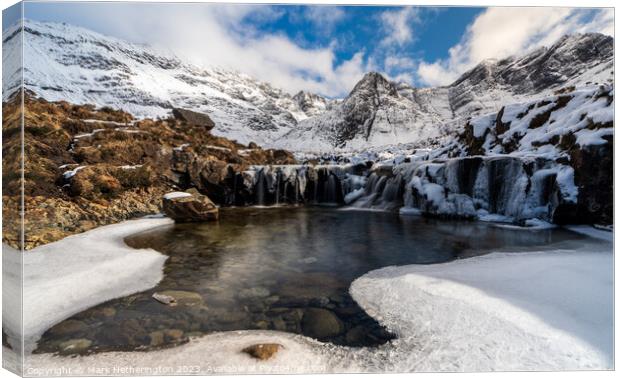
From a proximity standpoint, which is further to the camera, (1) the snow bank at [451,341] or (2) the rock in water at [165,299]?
(2) the rock in water at [165,299]

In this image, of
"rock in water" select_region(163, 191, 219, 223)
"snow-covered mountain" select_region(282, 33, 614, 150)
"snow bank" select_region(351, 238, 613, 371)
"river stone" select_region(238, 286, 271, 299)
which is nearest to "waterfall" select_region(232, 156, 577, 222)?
"snow bank" select_region(351, 238, 613, 371)

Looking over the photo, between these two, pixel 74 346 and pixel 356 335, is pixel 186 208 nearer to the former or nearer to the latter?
pixel 74 346

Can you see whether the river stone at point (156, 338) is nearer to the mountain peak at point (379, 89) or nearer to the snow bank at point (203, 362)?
the snow bank at point (203, 362)

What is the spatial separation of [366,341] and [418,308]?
0.87 m

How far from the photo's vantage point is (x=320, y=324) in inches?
139

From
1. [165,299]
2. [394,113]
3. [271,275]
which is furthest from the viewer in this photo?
[394,113]

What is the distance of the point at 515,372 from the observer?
2.47m

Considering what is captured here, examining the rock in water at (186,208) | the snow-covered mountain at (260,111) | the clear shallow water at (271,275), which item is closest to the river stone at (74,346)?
the clear shallow water at (271,275)

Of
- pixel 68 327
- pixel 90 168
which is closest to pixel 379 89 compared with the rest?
pixel 90 168

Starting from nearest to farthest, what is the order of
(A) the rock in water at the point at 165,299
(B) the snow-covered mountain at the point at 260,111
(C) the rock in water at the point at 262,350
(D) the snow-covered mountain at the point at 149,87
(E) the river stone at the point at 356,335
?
(C) the rock in water at the point at 262,350 < (E) the river stone at the point at 356,335 < (A) the rock in water at the point at 165,299 < (B) the snow-covered mountain at the point at 260,111 < (D) the snow-covered mountain at the point at 149,87

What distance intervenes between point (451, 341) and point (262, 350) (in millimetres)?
1738

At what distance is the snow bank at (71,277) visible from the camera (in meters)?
3.01

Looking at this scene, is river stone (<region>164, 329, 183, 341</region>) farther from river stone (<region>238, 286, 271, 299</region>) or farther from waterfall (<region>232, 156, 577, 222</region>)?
waterfall (<region>232, 156, 577, 222</region>)

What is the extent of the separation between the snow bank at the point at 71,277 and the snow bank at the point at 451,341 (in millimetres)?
732
